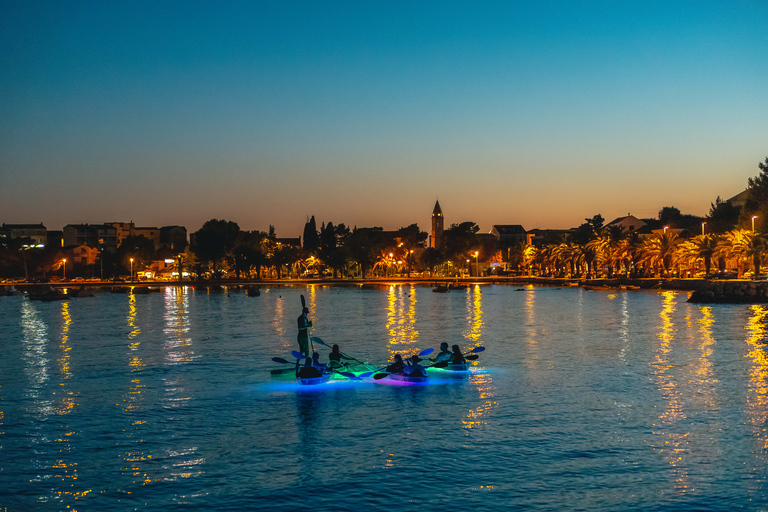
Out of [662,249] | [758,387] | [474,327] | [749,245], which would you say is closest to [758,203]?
[662,249]

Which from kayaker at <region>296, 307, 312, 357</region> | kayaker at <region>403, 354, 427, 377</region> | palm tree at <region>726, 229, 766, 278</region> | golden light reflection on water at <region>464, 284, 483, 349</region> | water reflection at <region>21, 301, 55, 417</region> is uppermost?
palm tree at <region>726, 229, 766, 278</region>

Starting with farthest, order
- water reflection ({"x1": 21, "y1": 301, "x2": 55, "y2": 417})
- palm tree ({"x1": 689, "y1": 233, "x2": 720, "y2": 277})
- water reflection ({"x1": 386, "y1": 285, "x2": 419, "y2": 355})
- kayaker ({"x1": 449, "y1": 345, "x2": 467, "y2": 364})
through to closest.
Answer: palm tree ({"x1": 689, "y1": 233, "x2": 720, "y2": 277}), water reflection ({"x1": 386, "y1": 285, "x2": 419, "y2": 355}), kayaker ({"x1": 449, "y1": 345, "x2": 467, "y2": 364}), water reflection ({"x1": 21, "y1": 301, "x2": 55, "y2": 417})

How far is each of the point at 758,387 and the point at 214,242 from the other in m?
169

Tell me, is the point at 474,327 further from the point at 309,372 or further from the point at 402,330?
the point at 309,372

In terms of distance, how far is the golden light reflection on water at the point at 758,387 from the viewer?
2019cm

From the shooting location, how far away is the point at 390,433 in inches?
827

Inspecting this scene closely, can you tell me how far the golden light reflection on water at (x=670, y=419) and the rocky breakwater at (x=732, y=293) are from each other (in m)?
51.5

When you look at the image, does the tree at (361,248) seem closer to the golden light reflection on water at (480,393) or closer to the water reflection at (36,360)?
the water reflection at (36,360)

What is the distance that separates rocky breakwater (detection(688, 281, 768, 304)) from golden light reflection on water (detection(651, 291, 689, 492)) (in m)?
51.5

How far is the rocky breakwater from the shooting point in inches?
3388

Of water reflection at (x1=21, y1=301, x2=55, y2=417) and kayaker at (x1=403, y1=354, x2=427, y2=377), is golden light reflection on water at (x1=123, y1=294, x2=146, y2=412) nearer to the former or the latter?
water reflection at (x1=21, y1=301, x2=55, y2=417)

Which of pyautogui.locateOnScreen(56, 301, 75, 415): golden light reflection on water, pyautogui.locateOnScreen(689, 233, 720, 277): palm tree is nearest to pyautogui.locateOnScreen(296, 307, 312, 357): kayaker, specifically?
pyautogui.locateOnScreen(56, 301, 75, 415): golden light reflection on water

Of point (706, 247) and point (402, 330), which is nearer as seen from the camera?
point (402, 330)

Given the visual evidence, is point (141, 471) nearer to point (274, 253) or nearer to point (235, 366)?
point (235, 366)
